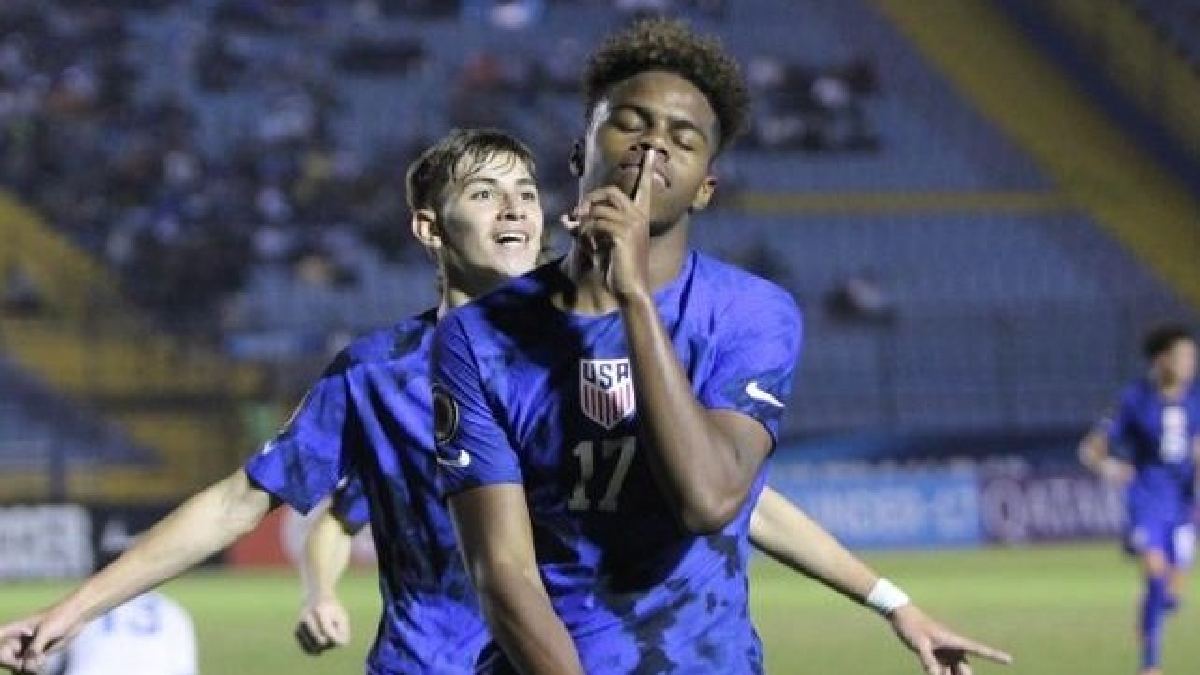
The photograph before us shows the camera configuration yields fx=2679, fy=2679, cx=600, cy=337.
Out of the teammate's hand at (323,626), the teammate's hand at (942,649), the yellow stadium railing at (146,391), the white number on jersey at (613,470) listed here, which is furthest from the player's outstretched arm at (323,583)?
the yellow stadium railing at (146,391)

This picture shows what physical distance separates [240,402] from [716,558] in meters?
24.0

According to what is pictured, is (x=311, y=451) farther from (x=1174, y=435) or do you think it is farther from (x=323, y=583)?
(x=1174, y=435)

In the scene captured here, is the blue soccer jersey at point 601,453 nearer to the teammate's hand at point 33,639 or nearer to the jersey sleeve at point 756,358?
the jersey sleeve at point 756,358

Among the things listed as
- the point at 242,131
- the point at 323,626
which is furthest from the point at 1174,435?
the point at 242,131

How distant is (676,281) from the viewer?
4113mm

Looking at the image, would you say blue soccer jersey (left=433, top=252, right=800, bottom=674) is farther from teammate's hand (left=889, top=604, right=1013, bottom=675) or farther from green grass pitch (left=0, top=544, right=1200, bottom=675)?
green grass pitch (left=0, top=544, right=1200, bottom=675)

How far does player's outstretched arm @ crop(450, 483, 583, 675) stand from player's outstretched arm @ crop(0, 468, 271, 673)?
1.37 m

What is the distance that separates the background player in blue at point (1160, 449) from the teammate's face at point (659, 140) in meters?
13.6

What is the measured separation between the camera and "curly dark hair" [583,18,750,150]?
13.1ft

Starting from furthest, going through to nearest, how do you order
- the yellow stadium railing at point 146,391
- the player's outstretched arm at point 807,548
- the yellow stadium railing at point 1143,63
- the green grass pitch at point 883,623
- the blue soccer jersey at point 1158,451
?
1. the yellow stadium railing at point 1143,63
2. the yellow stadium railing at point 146,391
3. the blue soccer jersey at point 1158,451
4. the green grass pitch at point 883,623
5. the player's outstretched arm at point 807,548

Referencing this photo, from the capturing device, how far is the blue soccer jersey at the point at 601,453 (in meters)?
4.05

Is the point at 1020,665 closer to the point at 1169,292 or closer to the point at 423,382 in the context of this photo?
the point at 423,382

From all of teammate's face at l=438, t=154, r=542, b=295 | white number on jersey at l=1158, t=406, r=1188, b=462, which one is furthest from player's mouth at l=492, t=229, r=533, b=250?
white number on jersey at l=1158, t=406, r=1188, b=462

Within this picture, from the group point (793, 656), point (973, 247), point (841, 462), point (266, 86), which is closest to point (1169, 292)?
point (973, 247)
